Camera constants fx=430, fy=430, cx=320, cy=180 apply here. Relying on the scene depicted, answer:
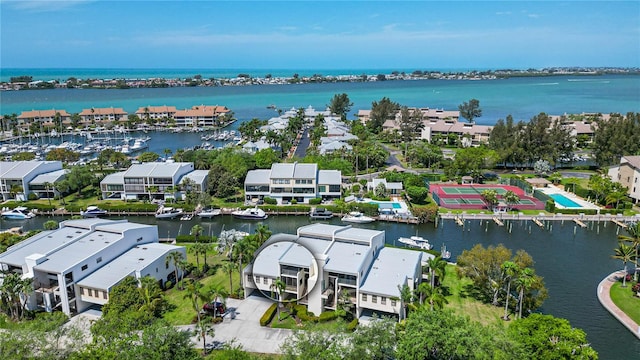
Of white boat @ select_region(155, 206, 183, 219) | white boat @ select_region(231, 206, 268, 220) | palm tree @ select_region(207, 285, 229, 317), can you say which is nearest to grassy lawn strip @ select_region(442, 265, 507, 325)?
palm tree @ select_region(207, 285, 229, 317)

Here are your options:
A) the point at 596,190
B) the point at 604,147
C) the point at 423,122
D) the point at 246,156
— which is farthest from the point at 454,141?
the point at 246,156

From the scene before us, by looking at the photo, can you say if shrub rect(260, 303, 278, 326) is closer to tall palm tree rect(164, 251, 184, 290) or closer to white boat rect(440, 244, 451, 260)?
tall palm tree rect(164, 251, 184, 290)

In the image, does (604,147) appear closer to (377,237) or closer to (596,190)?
(596,190)

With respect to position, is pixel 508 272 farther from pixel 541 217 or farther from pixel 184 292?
pixel 541 217

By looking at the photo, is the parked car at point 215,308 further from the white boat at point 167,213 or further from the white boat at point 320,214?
the white boat at point 167,213

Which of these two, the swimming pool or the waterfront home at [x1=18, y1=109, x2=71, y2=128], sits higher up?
the waterfront home at [x1=18, y1=109, x2=71, y2=128]
